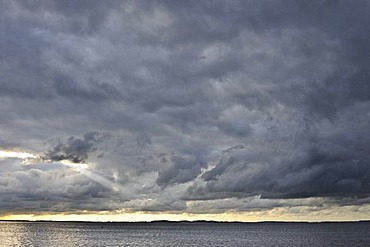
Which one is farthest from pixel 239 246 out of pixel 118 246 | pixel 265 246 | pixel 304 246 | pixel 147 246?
pixel 118 246

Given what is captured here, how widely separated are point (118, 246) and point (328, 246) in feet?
308

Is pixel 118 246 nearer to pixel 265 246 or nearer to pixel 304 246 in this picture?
pixel 265 246

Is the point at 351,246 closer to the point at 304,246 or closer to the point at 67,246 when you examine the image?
the point at 304,246

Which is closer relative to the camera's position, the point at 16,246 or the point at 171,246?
the point at 16,246

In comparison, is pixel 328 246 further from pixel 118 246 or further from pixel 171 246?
pixel 118 246

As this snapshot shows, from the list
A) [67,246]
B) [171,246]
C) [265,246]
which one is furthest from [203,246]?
[67,246]

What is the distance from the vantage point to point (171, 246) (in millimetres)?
191250

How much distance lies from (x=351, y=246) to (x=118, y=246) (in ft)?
336

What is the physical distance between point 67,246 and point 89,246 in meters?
9.60

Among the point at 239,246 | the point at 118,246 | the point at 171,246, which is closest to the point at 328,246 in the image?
the point at 239,246

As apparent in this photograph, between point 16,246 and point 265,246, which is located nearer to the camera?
point 16,246

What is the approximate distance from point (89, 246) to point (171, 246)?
120ft

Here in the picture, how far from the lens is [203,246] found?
191125mm

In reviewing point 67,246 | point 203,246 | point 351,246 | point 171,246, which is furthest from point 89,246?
point 351,246
